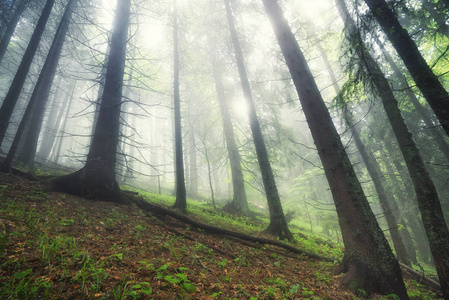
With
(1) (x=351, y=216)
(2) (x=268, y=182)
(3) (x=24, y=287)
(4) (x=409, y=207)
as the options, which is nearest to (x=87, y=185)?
(3) (x=24, y=287)

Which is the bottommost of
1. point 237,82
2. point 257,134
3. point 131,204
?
point 131,204

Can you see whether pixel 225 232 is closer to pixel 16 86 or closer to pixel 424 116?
pixel 16 86

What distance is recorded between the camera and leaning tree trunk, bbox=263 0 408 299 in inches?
129

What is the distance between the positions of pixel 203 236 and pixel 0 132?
22.6ft

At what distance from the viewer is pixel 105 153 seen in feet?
18.2

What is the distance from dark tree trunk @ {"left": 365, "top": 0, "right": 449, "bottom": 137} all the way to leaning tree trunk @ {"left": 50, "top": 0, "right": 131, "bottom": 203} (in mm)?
6902

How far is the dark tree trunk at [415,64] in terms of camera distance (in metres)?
3.13

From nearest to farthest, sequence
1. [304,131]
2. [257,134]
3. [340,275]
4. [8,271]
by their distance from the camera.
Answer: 1. [8,271]
2. [340,275]
3. [257,134]
4. [304,131]

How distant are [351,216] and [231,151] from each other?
27.2 feet

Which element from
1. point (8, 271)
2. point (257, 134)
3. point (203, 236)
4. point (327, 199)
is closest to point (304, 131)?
point (327, 199)

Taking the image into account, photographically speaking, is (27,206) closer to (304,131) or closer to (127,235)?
(127,235)

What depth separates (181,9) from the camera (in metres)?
9.78

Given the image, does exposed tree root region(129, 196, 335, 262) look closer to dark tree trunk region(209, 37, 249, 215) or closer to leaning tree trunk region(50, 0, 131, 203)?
leaning tree trunk region(50, 0, 131, 203)

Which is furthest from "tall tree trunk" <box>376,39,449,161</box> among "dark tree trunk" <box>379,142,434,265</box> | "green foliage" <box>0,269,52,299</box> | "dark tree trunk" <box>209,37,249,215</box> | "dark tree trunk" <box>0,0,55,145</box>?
"dark tree trunk" <box>0,0,55,145</box>
